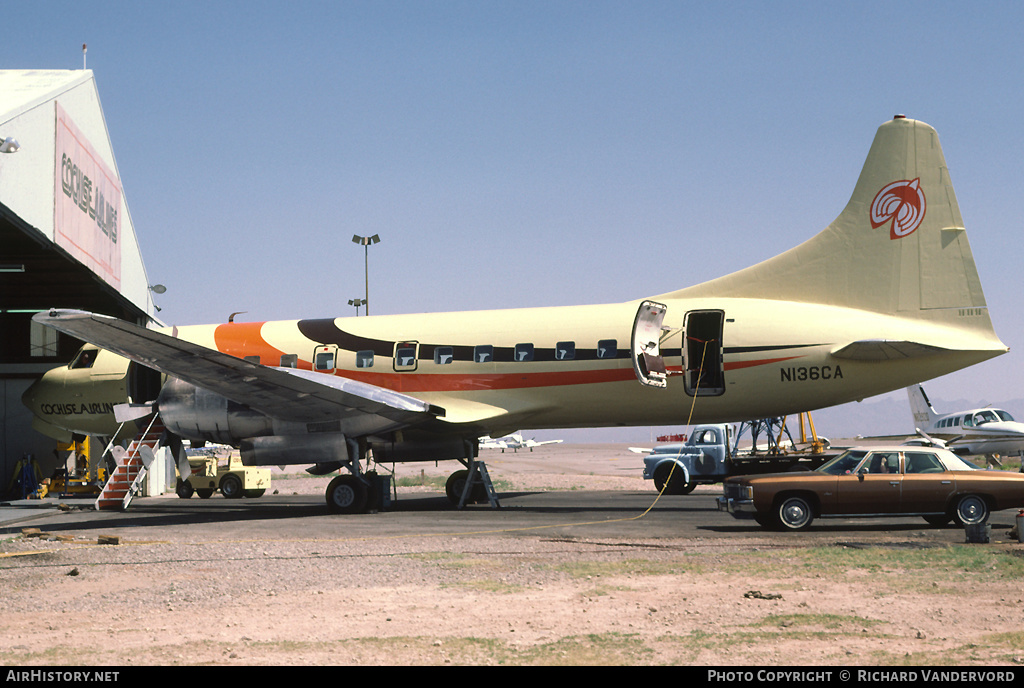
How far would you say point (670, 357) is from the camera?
63.9 ft

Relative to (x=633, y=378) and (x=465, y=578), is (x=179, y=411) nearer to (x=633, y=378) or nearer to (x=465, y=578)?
(x=633, y=378)

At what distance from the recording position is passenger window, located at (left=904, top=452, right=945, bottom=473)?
50.6 ft

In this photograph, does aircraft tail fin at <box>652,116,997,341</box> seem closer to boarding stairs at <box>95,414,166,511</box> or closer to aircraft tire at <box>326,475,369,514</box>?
aircraft tire at <box>326,475,369,514</box>

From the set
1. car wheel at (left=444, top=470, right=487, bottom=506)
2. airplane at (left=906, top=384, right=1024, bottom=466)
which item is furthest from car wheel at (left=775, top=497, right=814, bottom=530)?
airplane at (left=906, top=384, right=1024, bottom=466)

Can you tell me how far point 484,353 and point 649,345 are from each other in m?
3.95

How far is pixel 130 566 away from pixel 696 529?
958cm

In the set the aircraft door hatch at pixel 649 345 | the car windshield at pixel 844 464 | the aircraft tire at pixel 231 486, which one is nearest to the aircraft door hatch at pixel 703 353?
the aircraft door hatch at pixel 649 345

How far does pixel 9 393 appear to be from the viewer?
35.2 meters

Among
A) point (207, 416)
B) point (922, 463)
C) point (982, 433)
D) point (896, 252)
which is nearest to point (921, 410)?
point (982, 433)

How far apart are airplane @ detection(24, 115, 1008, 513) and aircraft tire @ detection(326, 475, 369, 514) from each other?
37 millimetres

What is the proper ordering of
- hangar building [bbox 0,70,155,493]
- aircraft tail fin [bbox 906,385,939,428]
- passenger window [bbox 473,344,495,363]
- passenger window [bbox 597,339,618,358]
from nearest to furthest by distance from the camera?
hangar building [bbox 0,70,155,493]
passenger window [bbox 597,339,618,358]
passenger window [bbox 473,344,495,363]
aircraft tail fin [bbox 906,385,939,428]

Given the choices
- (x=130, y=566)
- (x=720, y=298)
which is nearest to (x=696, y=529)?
(x=720, y=298)

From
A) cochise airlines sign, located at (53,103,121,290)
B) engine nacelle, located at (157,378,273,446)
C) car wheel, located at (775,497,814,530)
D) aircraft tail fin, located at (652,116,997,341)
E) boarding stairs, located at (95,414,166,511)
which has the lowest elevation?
car wheel, located at (775,497,814,530)

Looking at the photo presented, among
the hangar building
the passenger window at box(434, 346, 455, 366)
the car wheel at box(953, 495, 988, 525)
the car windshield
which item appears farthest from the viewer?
the passenger window at box(434, 346, 455, 366)
